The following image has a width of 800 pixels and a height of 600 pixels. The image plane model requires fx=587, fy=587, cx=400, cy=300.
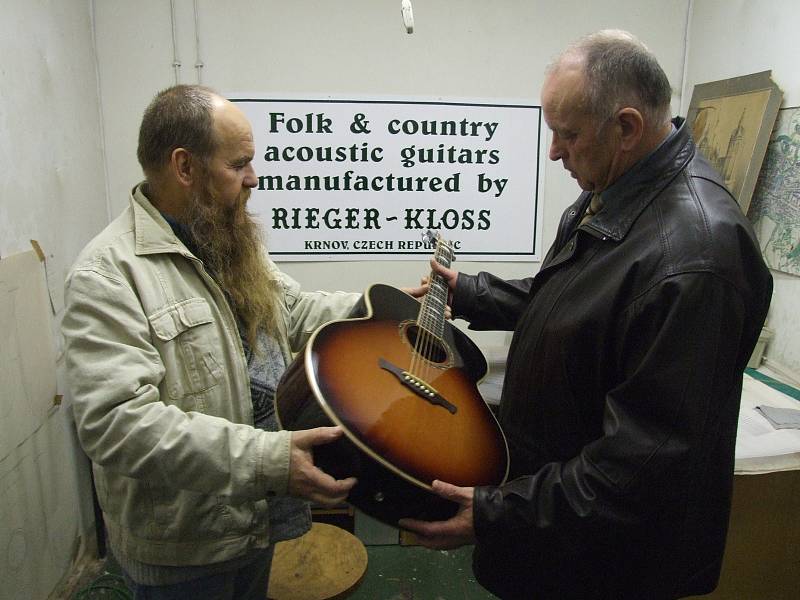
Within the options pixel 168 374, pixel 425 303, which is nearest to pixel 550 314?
pixel 425 303

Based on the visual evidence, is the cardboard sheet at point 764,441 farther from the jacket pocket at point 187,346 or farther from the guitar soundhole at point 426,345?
the jacket pocket at point 187,346

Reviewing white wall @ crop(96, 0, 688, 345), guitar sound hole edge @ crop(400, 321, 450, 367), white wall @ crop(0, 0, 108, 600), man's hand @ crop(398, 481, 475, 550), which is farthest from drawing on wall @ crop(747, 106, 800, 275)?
white wall @ crop(0, 0, 108, 600)

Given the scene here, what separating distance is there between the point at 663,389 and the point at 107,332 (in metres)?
0.98

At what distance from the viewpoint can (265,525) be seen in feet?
4.32

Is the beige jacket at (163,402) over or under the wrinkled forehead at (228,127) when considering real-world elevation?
under

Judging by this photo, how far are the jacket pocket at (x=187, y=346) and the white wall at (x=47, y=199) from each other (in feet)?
3.17

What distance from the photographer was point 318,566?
6.81ft

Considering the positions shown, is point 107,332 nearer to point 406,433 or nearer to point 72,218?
point 406,433

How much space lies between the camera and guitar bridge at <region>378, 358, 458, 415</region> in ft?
3.81

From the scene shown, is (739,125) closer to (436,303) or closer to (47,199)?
(436,303)

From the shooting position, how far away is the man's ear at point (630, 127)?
1.05 metres

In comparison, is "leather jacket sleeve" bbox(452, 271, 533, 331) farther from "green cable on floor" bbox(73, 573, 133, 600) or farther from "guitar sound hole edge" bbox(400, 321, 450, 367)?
"green cable on floor" bbox(73, 573, 133, 600)

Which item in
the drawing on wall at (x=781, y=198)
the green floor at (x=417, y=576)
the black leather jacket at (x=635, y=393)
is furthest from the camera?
the green floor at (x=417, y=576)

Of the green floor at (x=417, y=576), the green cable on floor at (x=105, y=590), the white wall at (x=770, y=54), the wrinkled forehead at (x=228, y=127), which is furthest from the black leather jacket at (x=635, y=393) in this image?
the green cable on floor at (x=105, y=590)
